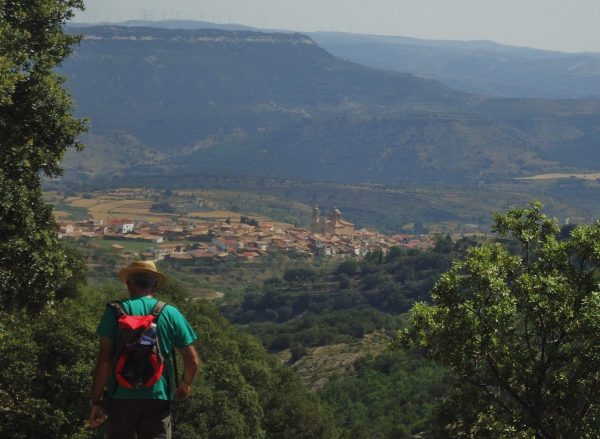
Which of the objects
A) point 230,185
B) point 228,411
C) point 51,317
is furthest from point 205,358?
point 230,185

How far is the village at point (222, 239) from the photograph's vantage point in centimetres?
9862

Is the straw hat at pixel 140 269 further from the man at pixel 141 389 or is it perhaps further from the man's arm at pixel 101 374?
the man's arm at pixel 101 374

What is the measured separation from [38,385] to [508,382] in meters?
8.89

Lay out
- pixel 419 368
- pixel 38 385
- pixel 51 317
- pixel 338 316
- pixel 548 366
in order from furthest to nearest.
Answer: pixel 338 316, pixel 419 368, pixel 51 317, pixel 38 385, pixel 548 366

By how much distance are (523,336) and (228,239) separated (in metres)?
101

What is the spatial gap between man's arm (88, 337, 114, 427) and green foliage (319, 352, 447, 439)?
2188 centimetres

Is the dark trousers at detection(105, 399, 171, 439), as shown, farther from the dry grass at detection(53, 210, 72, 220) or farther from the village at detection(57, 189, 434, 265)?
the dry grass at detection(53, 210, 72, 220)

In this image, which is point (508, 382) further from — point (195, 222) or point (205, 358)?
point (195, 222)

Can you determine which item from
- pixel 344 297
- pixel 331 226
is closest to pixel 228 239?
pixel 331 226

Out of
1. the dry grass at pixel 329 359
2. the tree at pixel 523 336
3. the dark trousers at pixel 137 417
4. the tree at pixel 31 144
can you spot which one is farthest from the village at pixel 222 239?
the dark trousers at pixel 137 417

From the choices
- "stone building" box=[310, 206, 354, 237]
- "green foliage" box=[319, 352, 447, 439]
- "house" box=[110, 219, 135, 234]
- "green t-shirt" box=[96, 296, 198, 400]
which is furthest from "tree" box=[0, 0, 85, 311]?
"stone building" box=[310, 206, 354, 237]

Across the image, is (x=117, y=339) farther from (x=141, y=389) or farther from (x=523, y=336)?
(x=523, y=336)

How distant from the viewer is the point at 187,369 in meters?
6.62

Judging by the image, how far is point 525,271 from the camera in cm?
973
